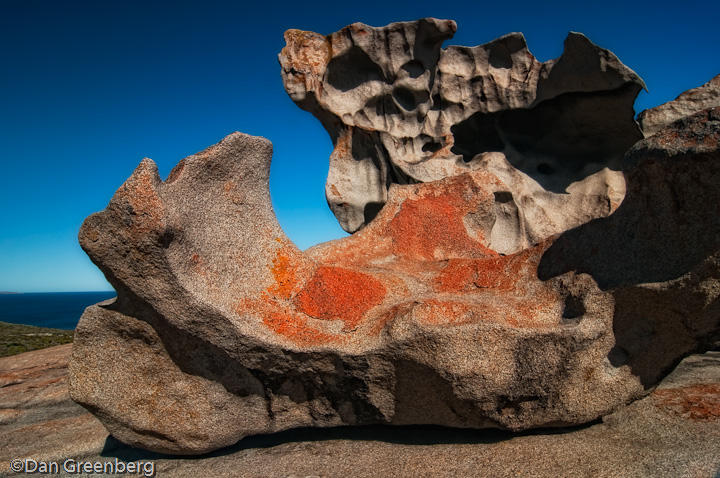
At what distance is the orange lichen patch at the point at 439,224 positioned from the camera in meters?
5.18

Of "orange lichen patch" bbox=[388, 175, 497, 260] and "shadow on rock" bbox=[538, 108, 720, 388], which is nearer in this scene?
"shadow on rock" bbox=[538, 108, 720, 388]

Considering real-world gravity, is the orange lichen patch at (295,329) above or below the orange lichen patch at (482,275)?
below

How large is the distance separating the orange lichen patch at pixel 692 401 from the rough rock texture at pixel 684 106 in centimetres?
235

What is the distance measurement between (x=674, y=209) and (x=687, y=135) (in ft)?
1.48

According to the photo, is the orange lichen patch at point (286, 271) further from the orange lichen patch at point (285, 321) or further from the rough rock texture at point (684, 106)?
the rough rock texture at point (684, 106)

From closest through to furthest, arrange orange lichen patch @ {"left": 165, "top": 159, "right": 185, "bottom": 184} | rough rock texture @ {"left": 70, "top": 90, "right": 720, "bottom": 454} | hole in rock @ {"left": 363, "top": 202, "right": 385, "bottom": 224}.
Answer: rough rock texture @ {"left": 70, "top": 90, "right": 720, "bottom": 454}
orange lichen patch @ {"left": 165, "top": 159, "right": 185, "bottom": 184}
hole in rock @ {"left": 363, "top": 202, "right": 385, "bottom": 224}

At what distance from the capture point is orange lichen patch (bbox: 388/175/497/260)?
518 cm

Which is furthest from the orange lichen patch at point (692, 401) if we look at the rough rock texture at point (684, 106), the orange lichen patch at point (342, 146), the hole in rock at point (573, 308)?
the orange lichen patch at point (342, 146)

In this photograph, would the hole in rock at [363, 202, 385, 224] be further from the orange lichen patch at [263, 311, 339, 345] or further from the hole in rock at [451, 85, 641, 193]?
the orange lichen patch at [263, 311, 339, 345]

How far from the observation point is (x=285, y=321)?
353 centimetres

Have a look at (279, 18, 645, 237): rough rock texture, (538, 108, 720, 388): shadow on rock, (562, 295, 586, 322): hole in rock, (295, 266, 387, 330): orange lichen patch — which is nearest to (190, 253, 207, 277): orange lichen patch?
(295, 266, 387, 330): orange lichen patch

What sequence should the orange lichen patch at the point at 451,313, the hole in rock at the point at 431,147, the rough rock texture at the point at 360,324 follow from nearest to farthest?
the rough rock texture at the point at 360,324
the orange lichen patch at the point at 451,313
the hole in rock at the point at 431,147

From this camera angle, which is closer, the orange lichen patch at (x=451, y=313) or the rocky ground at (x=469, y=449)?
the rocky ground at (x=469, y=449)

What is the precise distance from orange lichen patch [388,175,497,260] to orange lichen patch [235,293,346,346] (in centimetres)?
176
